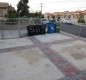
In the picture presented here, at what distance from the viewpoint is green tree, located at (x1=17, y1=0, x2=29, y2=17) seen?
97.9 feet

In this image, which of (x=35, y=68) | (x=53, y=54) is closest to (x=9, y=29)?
(x=53, y=54)

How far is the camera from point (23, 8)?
30016 mm

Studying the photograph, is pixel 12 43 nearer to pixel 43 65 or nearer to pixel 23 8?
pixel 43 65

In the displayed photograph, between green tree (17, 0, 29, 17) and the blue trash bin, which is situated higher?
green tree (17, 0, 29, 17)

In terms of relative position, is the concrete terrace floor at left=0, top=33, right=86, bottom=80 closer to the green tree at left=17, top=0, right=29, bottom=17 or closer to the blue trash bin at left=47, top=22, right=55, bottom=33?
the blue trash bin at left=47, top=22, right=55, bottom=33

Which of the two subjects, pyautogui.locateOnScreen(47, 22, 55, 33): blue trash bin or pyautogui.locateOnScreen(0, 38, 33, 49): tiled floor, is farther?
pyautogui.locateOnScreen(47, 22, 55, 33): blue trash bin

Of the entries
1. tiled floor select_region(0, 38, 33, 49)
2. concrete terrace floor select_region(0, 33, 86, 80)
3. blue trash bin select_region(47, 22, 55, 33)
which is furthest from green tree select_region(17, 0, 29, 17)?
concrete terrace floor select_region(0, 33, 86, 80)

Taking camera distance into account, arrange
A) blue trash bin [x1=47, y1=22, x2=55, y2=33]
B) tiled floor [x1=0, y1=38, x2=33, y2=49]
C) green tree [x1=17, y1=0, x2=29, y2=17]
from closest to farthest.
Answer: tiled floor [x1=0, y1=38, x2=33, y2=49] → blue trash bin [x1=47, y1=22, x2=55, y2=33] → green tree [x1=17, y1=0, x2=29, y2=17]

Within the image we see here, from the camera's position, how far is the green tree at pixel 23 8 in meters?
29.9

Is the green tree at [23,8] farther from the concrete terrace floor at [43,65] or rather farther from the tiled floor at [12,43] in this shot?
the concrete terrace floor at [43,65]

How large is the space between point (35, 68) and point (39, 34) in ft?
30.6

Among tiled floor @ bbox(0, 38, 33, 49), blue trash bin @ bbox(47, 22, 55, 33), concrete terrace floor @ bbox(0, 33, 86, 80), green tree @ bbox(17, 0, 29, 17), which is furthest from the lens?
green tree @ bbox(17, 0, 29, 17)

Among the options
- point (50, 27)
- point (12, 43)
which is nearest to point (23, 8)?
point (50, 27)

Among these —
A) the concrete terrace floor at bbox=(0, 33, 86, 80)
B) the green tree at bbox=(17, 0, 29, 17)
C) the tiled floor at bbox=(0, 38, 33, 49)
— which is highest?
the green tree at bbox=(17, 0, 29, 17)
